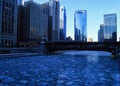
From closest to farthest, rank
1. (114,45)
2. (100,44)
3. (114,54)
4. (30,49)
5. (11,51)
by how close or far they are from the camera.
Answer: (114,54) < (114,45) < (100,44) < (11,51) < (30,49)

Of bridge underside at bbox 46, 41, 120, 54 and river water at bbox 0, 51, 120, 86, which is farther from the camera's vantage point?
bridge underside at bbox 46, 41, 120, 54

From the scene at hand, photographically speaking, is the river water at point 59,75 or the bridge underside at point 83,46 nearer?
the river water at point 59,75

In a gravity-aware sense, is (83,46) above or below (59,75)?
above

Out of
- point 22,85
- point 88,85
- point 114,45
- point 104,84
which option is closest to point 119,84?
point 104,84

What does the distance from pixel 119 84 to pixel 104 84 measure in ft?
6.81

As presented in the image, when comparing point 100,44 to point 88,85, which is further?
point 100,44

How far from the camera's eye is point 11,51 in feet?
504

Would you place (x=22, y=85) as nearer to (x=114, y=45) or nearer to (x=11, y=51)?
(x=114, y=45)

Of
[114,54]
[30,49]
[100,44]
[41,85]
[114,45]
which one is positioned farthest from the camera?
[30,49]

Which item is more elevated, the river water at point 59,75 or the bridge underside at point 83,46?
the bridge underside at point 83,46

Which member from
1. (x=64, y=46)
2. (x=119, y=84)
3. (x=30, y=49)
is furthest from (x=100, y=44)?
(x=119, y=84)

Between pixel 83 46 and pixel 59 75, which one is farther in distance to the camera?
pixel 83 46

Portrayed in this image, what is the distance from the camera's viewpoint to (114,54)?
4476 inches

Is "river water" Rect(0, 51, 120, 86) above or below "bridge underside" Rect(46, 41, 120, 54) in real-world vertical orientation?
below
